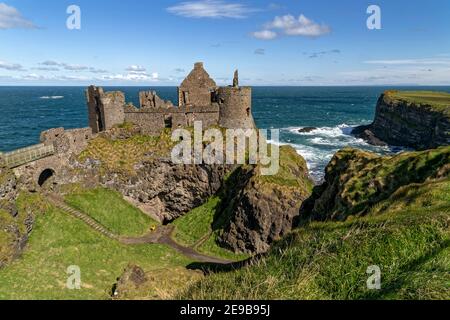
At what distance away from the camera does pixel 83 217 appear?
38.4 m

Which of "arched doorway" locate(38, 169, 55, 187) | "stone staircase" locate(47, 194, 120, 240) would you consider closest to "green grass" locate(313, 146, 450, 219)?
"stone staircase" locate(47, 194, 120, 240)

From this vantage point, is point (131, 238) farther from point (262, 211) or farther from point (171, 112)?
point (171, 112)

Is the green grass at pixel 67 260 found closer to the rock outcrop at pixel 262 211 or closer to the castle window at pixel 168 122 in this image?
the rock outcrop at pixel 262 211

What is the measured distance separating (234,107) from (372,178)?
2818cm

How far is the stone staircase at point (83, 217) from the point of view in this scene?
38062 mm

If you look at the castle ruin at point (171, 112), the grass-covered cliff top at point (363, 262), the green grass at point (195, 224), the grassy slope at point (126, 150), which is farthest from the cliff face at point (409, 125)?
the grass-covered cliff top at point (363, 262)

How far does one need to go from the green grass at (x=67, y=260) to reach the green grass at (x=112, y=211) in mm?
3054

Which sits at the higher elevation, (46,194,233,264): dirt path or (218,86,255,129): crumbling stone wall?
(218,86,255,129): crumbling stone wall

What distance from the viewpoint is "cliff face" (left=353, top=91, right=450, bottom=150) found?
289 feet

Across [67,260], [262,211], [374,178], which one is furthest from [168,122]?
[374,178]

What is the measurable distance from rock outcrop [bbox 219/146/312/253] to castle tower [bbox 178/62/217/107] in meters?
16.2

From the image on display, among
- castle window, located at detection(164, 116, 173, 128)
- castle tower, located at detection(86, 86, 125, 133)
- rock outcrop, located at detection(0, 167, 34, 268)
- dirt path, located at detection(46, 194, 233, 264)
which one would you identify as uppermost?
castle tower, located at detection(86, 86, 125, 133)

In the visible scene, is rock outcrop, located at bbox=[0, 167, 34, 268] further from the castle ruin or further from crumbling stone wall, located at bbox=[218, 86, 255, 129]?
crumbling stone wall, located at bbox=[218, 86, 255, 129]
